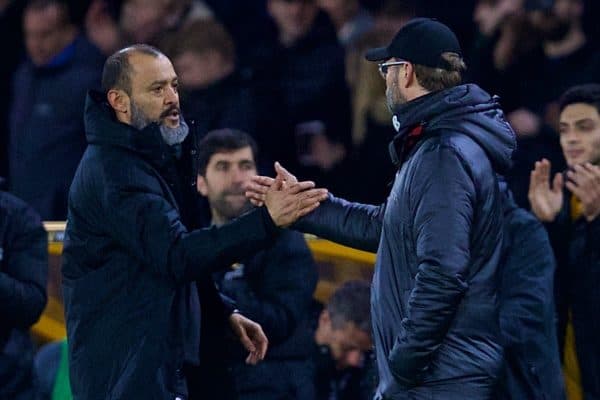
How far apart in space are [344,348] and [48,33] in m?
3.75

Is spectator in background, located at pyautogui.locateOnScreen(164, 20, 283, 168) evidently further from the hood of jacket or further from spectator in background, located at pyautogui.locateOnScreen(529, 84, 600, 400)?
the hood of jacket

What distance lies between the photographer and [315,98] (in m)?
8.84

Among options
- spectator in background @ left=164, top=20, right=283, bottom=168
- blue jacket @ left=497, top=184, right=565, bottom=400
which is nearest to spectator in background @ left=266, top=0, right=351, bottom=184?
spectator in background @ left=164, top=20, right=283, bottom=168

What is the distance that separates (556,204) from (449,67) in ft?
5.73

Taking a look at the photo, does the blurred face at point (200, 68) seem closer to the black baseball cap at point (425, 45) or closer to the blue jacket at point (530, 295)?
the blue jacket at point (530, 295)

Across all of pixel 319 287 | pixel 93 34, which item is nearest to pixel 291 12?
pixel 93 34

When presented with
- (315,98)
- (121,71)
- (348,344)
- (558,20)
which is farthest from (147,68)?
(558,20)

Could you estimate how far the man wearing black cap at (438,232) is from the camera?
4711 mm

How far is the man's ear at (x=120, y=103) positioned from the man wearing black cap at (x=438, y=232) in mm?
933

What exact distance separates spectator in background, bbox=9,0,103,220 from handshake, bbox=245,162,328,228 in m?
3.70

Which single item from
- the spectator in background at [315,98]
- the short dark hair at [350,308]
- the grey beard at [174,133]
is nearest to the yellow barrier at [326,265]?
the short dark hair at [350,308]

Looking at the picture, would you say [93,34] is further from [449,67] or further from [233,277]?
[449,67]

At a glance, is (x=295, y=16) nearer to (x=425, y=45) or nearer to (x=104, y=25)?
(x=104, y=25)

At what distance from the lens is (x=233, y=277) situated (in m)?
6.59
